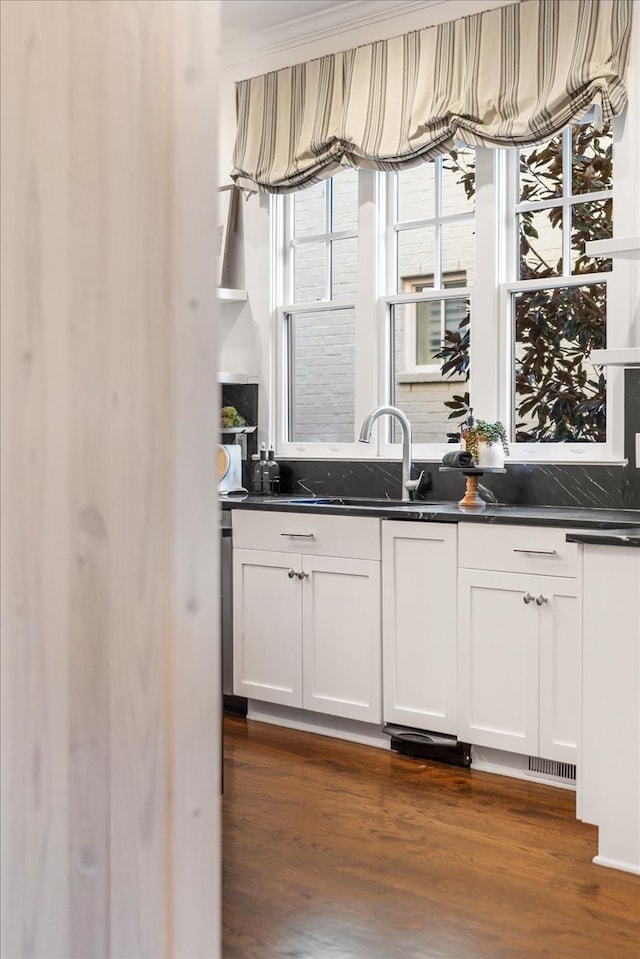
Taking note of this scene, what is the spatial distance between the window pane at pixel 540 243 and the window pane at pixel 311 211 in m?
1.11

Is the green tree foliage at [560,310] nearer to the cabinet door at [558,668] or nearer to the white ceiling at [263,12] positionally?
the cabinet door at [558,668]

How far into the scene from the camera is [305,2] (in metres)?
4.66

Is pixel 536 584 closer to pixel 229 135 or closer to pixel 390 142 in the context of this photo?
pixel 390 142

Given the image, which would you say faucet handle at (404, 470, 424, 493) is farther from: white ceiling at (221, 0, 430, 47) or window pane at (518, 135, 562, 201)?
white ceiling at (221, 0, 430, 47)

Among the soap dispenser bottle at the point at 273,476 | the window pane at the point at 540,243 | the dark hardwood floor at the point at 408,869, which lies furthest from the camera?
the soap dispenser bottle at the point at 273,476

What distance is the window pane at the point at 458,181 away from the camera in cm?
442

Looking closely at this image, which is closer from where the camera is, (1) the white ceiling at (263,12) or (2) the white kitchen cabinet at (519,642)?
(2) the white kitchen cabinet at (519,642)

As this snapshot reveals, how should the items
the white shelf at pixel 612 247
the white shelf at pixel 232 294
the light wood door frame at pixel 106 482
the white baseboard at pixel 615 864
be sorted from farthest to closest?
the white shelf at pixel 232 294
the white shelf at pixel 612 247
the white baseboard at pixel 615 864
the light wood door frame at pixel 106 482

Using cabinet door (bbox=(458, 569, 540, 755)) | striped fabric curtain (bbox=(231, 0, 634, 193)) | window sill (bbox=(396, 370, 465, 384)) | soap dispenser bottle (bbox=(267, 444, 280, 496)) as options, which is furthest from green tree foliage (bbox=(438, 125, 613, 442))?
soap dispenser bottle (bbox=(267, 444, 280, 496))

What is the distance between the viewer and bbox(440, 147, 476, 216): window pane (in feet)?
14.5

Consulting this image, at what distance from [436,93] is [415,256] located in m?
0.70

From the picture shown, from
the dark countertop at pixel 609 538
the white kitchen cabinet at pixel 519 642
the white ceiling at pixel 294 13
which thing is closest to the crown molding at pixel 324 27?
the white ceiling at pixel 294 13

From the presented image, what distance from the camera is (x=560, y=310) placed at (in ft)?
13.6

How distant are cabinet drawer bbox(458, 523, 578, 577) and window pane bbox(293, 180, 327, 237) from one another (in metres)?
2.02
